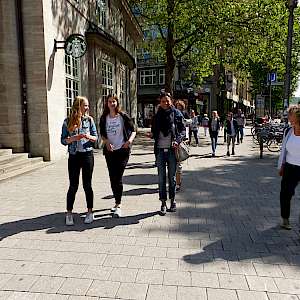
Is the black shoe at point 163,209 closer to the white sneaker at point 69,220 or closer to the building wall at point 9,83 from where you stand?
the white sneaker at point 69,220

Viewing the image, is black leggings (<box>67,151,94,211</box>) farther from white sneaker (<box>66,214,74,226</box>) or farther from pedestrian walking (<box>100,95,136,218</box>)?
pedestrian walking (<box>100,95,136,218</box>)

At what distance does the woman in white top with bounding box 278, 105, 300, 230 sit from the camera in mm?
4652

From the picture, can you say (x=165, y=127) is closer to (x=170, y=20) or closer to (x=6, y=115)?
(x=6, y=115)

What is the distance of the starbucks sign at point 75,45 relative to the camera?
10949 mm

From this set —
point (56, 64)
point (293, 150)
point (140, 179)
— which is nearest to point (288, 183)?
point (293, 150)

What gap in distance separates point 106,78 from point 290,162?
13838mm

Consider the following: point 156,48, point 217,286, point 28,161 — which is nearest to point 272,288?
point 217,286

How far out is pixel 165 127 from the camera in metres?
5.55

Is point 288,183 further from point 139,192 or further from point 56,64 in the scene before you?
point 56,64

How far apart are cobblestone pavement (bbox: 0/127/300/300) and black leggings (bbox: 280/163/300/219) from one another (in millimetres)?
345

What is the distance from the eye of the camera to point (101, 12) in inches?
680

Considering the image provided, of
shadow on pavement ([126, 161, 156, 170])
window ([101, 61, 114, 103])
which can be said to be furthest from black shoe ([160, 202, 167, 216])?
window ([101, 61, 114, 103])

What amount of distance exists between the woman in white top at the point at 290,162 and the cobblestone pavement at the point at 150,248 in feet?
1.30

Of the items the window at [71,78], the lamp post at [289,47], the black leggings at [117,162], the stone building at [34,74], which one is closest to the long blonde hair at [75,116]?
the black leggings at [117,162]
